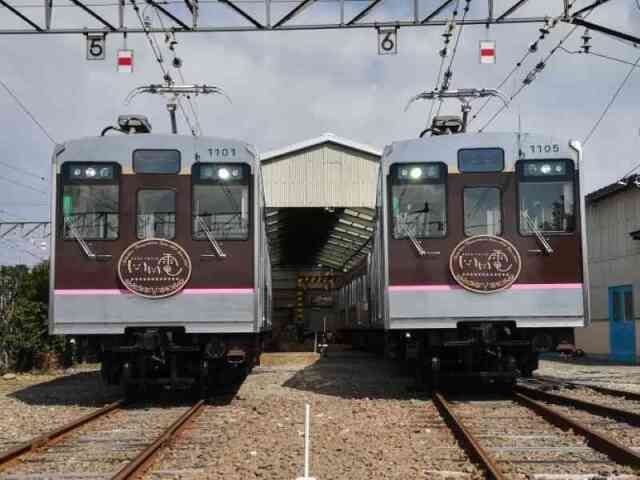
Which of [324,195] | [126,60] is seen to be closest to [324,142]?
[324,195]

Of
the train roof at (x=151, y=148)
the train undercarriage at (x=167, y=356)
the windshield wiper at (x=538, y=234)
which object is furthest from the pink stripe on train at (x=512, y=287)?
the train roof at (x=151, y=148)

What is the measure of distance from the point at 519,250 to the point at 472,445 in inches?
189

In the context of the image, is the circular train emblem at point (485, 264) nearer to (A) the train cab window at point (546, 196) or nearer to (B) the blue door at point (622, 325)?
(A) the train cab window at point (546, 196)

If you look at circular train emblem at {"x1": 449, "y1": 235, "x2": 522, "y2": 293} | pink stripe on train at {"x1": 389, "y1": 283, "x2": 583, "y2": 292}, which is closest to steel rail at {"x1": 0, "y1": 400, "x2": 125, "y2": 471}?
pink stripe on train at {"x1": 389, "y1": 283, "x2": 583, "y2": 292}

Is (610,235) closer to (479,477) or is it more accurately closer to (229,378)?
(229,378)

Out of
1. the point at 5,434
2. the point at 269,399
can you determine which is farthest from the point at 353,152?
the point at 5,434

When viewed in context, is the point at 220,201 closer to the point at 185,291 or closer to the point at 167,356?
the point at 185,291

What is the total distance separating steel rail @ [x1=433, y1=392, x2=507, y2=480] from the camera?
21.9ft

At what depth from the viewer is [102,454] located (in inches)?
318

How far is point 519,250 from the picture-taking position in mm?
12102

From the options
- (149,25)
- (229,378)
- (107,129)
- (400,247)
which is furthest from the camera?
(229,378)

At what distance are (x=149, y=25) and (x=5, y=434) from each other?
285 inches

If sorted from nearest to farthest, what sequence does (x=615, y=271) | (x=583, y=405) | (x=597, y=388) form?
(x=583, y=405)
(x=597, y=388)
(x=615, y=271)

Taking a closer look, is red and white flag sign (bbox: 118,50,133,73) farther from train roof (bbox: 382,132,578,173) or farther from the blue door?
the blue door
